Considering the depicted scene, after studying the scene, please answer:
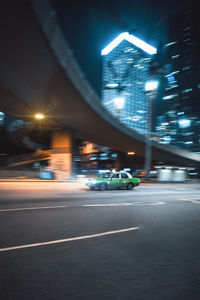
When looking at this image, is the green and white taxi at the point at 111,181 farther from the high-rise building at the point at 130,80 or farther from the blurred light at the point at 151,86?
the high-rise building at the point at 130,80

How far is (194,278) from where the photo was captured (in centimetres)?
305

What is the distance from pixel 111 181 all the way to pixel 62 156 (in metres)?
15.8

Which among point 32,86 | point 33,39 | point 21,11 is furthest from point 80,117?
point 21,11

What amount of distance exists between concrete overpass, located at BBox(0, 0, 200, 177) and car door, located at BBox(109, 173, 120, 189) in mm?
8576

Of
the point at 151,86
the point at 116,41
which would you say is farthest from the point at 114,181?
the point at 116,41

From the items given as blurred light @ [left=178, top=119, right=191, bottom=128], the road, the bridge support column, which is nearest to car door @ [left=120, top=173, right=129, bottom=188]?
the road

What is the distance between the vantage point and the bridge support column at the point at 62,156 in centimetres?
3027

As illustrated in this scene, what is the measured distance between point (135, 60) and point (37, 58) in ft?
509

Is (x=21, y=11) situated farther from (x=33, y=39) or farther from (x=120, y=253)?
(x=120, y=253)

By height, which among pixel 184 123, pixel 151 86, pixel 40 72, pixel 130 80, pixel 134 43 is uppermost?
pixel 130 80

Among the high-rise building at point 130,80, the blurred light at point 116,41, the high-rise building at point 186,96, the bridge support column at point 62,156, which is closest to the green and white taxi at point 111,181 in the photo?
the bridge support column at point 62,156

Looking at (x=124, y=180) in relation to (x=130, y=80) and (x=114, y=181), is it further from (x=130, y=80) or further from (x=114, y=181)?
(x=130, y=80)

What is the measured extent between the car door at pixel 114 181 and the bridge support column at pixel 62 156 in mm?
13862

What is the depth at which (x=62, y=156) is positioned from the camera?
31.3 meters
